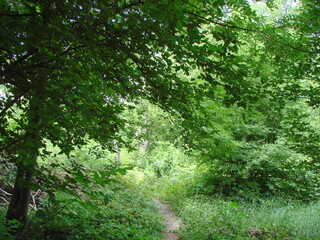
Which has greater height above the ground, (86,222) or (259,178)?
(86,222)

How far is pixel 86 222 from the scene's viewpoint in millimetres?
4414

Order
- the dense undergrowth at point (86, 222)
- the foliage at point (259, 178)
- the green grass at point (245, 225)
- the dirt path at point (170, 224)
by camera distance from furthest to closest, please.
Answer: the foliage at point (259, 178)
the dirt path at point (170, 224)
the green grass at point (245, 225)
the dense undergrowth at point (86, 222)

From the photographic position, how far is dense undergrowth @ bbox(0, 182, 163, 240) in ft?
9.54

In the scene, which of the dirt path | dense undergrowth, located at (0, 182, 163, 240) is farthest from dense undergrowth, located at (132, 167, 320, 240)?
dense undergrowth, located at (0, 182, 163, 240)

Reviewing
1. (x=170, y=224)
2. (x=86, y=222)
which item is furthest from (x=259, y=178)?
(x=86, y=222)

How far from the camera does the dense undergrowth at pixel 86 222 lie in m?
2.91

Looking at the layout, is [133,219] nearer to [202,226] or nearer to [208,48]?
[202,226]

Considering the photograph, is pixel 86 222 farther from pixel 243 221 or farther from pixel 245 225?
pixel 243 221

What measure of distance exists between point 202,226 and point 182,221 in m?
1.28

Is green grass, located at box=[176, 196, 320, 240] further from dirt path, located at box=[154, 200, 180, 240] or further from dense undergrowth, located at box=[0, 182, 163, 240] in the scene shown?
dense undergrowth, located at box=[0, 182, 163, 240]

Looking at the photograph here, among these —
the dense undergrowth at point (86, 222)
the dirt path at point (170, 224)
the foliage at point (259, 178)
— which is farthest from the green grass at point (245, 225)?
the foliage at point (259, 178)

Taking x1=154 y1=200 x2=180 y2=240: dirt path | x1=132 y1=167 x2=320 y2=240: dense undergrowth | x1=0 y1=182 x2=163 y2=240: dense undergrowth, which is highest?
x1=0 y1=182 x2=163 y2=240: dense undergrowth

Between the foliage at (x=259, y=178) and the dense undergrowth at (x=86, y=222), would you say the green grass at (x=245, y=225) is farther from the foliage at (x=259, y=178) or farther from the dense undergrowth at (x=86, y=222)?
the foliage at (x=259, y=178)

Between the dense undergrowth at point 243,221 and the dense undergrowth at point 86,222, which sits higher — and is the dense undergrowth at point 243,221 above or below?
below
